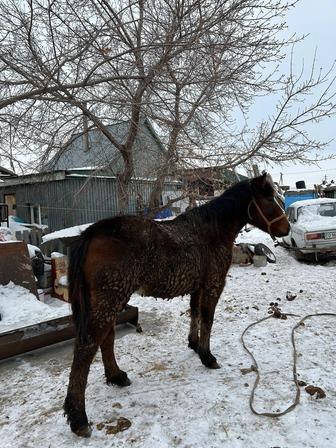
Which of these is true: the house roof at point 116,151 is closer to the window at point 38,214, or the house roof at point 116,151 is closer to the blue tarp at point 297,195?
the window at point 38,214

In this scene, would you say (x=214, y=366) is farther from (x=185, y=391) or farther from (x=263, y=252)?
(x=263, y=252)

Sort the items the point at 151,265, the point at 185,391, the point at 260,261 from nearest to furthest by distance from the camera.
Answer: the point at 151,265, the point at 185,391, the point at 260,261

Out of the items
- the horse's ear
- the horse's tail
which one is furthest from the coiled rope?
the horse's ear

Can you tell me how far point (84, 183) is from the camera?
31.8 ft

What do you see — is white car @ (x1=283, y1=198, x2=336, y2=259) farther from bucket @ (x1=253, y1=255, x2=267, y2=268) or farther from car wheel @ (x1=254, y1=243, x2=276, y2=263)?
bucket @ (x1=253, y1=255, x2=267, y2=268)

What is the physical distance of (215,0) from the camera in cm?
613

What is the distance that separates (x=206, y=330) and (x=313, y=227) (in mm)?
7442

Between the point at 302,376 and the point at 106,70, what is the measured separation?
7.50 meters

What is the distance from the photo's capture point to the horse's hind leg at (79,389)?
104 inches

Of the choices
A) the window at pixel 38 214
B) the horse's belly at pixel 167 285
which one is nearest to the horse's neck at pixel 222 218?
the horse's belly at pixel 167 285

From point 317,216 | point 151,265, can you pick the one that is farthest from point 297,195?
point 151,265

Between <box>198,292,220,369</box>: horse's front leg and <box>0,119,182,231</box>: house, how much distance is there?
525 centimetres

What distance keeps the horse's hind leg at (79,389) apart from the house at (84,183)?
620cm

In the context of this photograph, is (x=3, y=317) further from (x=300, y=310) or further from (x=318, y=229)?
(x=318, y=229)
